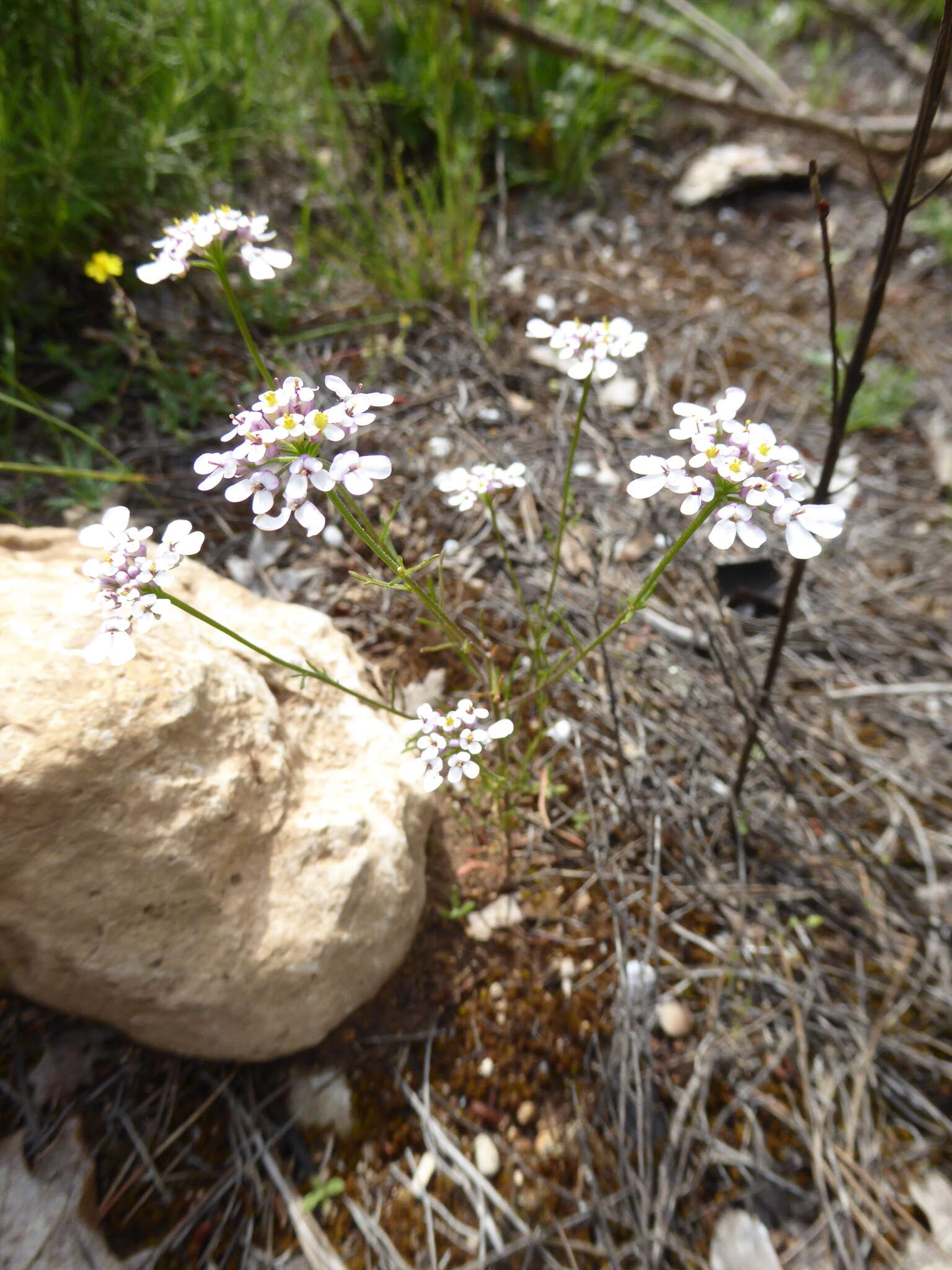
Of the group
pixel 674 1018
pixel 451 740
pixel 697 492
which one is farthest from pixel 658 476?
pixel 674 1018

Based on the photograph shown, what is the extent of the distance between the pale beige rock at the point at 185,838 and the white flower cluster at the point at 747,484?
30.7 inches

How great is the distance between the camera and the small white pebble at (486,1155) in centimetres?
172

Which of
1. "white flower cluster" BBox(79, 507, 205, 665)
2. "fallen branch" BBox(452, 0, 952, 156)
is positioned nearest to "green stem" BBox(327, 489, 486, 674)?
"white flower cluster" BBox(79, 507, 205, 665)

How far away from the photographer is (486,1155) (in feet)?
5.70

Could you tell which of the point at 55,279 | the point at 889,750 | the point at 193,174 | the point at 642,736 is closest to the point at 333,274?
the point at 193,174

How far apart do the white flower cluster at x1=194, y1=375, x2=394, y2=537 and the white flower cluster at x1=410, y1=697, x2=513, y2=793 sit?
1.43ft

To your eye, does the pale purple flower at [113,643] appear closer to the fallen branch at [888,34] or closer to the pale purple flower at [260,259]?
the pale purple flower at [260,259]

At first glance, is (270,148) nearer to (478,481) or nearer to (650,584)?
(478,481)

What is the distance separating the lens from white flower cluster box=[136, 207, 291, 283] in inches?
51.8

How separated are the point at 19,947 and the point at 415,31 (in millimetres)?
3963

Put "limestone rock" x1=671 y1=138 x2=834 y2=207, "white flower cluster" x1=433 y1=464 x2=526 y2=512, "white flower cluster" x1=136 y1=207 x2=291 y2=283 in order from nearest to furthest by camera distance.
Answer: "white flower cluster" x1=136 y1=207 x2=291 y2=283 < "white flower cluster" x1=433 y1=464 x2=526 y2=512 < "limestone rock" x1=671 y1=138 x2=834 y2=207

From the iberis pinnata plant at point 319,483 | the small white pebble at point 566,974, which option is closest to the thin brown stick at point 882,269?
the iberis pinnata plant at point 319,483

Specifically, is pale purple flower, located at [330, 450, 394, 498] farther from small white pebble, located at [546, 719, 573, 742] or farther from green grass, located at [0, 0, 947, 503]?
green grass, located at [0, 0, 947, 503]

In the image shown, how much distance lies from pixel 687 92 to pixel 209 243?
373 cm
